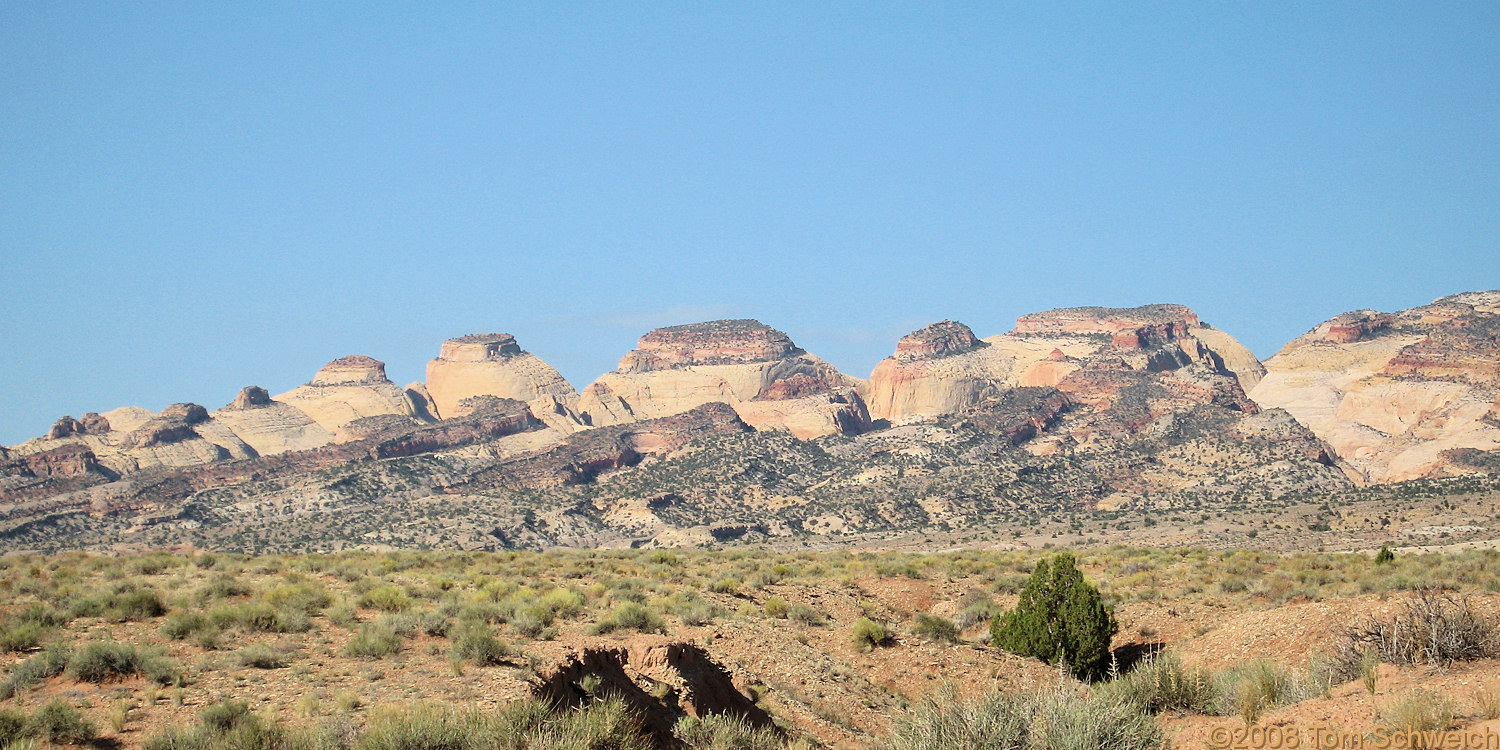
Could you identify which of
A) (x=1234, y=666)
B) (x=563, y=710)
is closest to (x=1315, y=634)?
(x=1234, y=666)

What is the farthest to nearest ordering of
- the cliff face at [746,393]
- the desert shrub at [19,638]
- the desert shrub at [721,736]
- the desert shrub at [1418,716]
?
the cliff face at [746,393] < the desert shrub at [19,638] < the desert shrub at [721,736] < the desert shrub at [1418,716]

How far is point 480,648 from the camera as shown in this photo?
18.3 meters

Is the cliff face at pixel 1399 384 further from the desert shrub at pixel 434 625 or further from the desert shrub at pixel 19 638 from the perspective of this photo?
the desert shrub at pixel 19 638

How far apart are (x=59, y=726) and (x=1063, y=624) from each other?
59.2ft

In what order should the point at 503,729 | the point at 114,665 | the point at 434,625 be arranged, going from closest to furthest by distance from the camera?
the point at 503,729 → the point at 114,665 → the point at 434,625

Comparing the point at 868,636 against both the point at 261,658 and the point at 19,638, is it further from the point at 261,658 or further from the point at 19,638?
the point at 19,638

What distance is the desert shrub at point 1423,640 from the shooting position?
16828 mm

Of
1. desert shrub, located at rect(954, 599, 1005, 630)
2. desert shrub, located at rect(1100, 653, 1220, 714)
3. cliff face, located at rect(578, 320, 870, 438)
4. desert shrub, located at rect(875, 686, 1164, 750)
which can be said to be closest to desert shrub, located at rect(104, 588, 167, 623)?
desert shrub, located at rect(875, 686, 1164, 750)

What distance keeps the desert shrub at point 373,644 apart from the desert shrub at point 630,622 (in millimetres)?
3841

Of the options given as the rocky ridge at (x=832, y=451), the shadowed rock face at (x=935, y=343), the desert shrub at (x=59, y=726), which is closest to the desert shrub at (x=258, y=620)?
the desert shrub at (x=59, y=726)

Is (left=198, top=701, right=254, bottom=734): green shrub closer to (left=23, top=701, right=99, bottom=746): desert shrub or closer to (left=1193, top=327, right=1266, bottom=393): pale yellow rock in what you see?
(left=23, top=701, right=99, bottom=746): desert shrub

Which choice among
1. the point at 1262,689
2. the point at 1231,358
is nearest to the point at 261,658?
the point at 1262,689

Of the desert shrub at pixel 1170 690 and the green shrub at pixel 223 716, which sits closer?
the green shrub at pixel 223 716

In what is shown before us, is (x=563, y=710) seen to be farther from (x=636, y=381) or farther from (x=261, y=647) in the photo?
(x=636, y=381)
